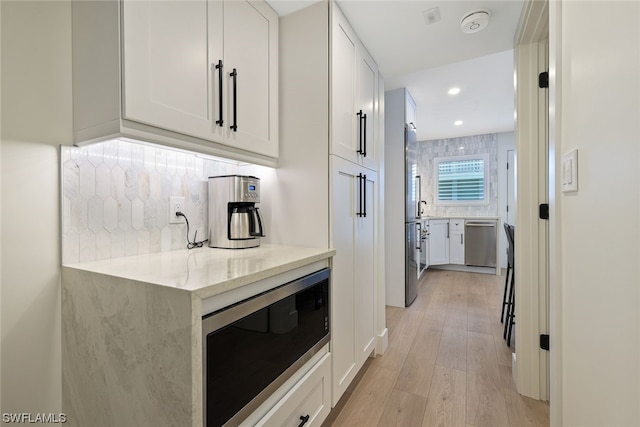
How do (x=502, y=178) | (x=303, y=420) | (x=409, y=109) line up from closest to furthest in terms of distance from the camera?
(x=303, y=420) → (x=409, y=109) → (x=502, y=178)

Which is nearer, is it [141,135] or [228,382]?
[228,382]

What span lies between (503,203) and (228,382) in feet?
18.6

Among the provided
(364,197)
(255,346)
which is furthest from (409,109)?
(255,346)

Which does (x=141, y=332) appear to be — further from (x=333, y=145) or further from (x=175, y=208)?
(x=333, y=145)

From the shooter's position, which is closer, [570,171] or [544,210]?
[570,171]

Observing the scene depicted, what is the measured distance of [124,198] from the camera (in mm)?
1251

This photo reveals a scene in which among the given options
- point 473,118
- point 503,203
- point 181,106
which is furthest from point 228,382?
point 503,203

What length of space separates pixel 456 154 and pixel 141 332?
19.3 ft

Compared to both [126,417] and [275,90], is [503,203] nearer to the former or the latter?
[275,90]

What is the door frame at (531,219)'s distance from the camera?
1.70 m

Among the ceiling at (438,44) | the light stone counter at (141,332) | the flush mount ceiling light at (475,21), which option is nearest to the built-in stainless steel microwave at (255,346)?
the light stone counter at (141,332)

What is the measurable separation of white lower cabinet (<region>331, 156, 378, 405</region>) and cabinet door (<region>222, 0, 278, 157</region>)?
429 millimetres

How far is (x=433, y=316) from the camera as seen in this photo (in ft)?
9.89

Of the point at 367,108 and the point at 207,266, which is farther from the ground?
the point at 367,108
